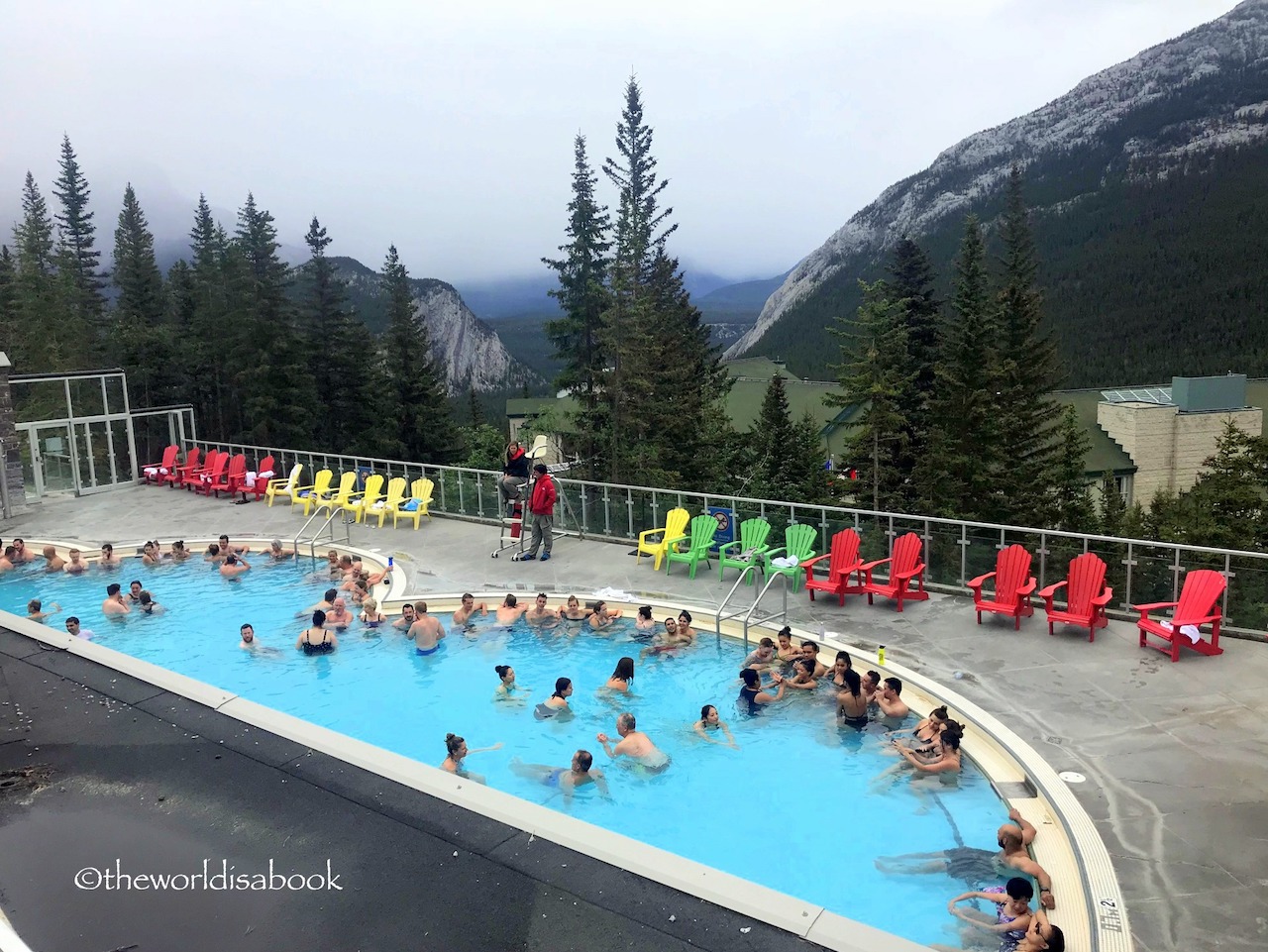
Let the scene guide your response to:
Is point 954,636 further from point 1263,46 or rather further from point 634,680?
point 1263,46

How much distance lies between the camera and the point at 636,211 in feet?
128

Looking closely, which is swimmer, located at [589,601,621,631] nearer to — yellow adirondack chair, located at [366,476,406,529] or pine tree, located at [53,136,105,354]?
yellow adirondack chair, located at [366,476,406,529]

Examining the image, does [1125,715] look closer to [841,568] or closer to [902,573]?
[902,573]

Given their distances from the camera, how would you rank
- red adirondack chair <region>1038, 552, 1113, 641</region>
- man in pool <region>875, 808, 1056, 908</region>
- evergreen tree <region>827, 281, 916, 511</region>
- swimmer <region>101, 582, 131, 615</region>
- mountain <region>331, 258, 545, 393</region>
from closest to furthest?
1. man in pool <region>875, 808, 1056, 908</region>
2. red adirondack chair <region>1038, 552, 1113, 641</region>
3. swimmer <region>101, 582, 131, 615</region>
4. evergreen tree <region>827, 281, 916, 511</region>
5. mountain <region>331, 258, 545, 393</region>

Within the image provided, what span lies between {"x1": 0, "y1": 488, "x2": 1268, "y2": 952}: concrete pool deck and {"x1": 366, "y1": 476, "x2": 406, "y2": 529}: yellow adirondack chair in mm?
2679

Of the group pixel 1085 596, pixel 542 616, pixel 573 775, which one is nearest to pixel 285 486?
pixel 542 616

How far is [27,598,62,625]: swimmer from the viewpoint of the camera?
457 inches

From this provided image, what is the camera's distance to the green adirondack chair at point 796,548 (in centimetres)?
1198

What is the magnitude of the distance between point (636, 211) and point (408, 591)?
95.7 ft

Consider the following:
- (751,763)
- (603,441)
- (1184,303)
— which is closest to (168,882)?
(751,763)

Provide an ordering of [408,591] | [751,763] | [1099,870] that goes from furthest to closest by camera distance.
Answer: [408,591]
[751,763]
[1099,870]

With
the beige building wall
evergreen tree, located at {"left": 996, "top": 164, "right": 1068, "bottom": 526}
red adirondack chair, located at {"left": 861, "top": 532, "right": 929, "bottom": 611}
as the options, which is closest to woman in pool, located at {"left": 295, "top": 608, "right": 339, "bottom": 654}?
Answer: red adirondack chair, located at {"left": 861, "top": 532, "right": 929, "bottom": 611}

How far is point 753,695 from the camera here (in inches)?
364

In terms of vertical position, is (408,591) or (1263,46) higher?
(1263,46)
